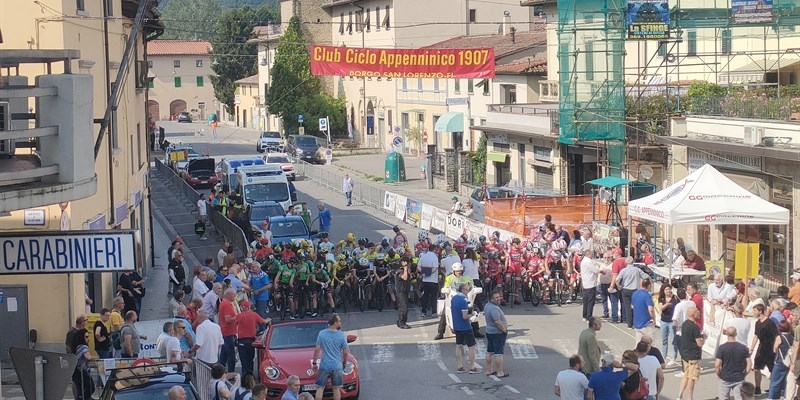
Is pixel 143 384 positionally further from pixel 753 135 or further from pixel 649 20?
pixel 649 20

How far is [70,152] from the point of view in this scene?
10.1m

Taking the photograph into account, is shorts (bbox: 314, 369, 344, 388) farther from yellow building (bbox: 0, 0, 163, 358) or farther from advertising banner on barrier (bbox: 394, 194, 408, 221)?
advertising banner on barrier (bbox: 394, 194, 408, 221)

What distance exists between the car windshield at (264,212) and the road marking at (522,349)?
50.2 feet

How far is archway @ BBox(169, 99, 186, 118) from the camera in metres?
126

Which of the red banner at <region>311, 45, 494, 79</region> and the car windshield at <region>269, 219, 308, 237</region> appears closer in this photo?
the car windshield at <region>269, 219, 308, 237</region>

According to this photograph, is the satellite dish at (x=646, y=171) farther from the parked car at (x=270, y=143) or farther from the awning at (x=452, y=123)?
the parked car at (x=270, y=143)

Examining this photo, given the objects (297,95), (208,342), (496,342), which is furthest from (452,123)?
(208,342)

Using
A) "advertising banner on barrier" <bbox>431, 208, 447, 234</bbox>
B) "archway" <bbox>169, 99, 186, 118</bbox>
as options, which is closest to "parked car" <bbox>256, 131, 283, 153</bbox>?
"advertising banner on barrier" <bbox>431, 208, 447, 234</bbox>

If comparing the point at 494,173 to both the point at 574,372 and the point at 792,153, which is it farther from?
the point at 574,372

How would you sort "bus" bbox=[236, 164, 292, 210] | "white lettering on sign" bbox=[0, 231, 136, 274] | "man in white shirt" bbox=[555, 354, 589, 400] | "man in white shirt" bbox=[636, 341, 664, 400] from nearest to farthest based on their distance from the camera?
"white lettering on sign" bbox=[0, 231, 136, 274]
"man in white shirt" bbox=[555, 354, 589, 400]
"man in white shirt" bbox=[636, 341, 664, 400]
"bus" bbox=[236, 164, 292, 210]

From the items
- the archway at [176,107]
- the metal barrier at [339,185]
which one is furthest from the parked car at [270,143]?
the archway at [176,107]

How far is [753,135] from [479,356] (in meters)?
9.80

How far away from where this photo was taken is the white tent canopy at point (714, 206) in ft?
73.8

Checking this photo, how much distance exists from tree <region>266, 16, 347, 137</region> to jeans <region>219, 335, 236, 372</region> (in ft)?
209
